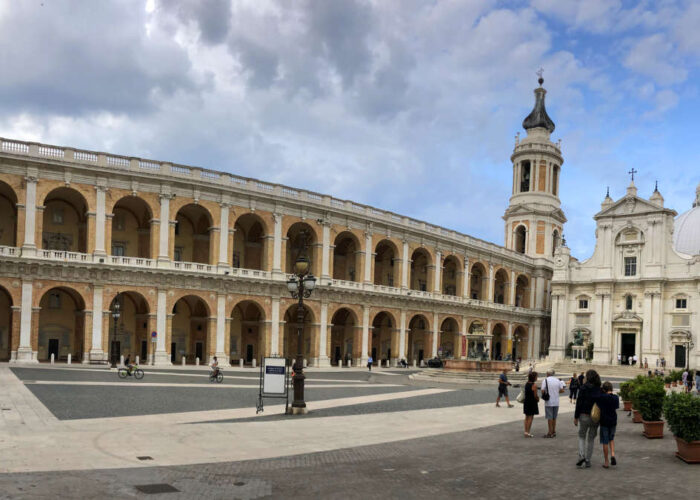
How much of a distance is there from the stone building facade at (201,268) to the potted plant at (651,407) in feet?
89.1

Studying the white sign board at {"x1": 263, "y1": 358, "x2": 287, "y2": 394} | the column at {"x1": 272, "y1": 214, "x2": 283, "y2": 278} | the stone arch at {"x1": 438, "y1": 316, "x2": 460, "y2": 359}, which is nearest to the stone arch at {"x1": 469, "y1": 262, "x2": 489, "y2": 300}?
the stone arch at {"x1": 438, "y1": 316, "x2": 460, "y2": 359}

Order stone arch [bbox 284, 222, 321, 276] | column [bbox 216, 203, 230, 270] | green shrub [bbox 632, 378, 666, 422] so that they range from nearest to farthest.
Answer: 1. green shrub [bbox 632, 378, 666, 422]
2. column [bbox 216, 203, 230, 270]
3. stone arch [bbox 284, 222, 321, 276]

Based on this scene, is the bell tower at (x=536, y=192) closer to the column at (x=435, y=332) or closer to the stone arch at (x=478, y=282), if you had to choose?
the stone arch at (x=478, y=282)

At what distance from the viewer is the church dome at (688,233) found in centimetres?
7969

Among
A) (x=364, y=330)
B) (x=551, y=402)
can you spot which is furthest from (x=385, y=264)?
(x=551, y=402)

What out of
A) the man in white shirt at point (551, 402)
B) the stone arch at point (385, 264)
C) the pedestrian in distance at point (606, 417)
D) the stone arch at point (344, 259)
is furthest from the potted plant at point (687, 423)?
the stone arch at point (385, 264)

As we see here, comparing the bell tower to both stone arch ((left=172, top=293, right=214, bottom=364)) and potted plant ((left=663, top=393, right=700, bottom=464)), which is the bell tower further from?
potted plant ((left=663, top=393, right=700, bottom=464))

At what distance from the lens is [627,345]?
69938 mm

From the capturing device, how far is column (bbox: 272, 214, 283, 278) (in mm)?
51844

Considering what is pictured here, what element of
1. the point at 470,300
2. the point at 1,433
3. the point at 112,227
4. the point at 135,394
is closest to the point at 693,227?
the point at 470,300

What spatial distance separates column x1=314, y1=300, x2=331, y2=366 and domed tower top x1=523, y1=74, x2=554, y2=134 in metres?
43.0

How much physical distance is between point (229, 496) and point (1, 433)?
7.32m

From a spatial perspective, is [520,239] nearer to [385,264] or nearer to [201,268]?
[385,264]

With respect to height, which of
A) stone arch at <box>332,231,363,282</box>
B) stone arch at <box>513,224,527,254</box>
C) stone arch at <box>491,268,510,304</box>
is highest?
stone arch at <box>513,224,527,254</box>
